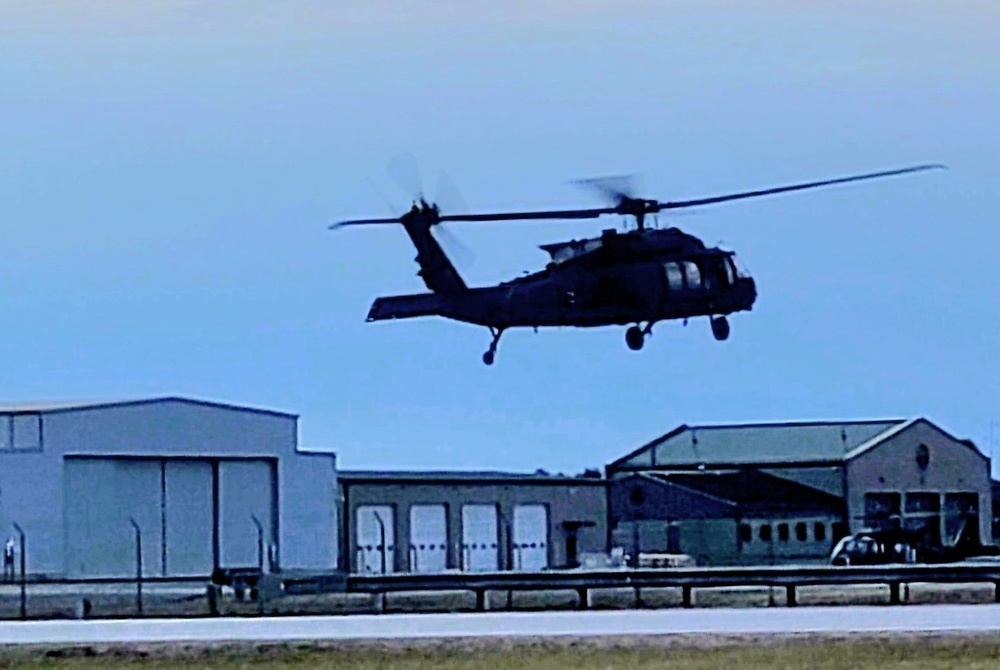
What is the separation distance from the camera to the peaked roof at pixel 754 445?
88688 mm

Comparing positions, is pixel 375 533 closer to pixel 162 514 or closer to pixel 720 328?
pixel 162 514

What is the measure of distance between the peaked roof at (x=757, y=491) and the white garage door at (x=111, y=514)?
23.3 m

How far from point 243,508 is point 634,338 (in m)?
18.9

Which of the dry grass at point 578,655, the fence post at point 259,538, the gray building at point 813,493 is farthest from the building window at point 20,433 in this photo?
the dry grass at point 578,655

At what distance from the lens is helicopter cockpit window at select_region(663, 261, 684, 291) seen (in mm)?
57062

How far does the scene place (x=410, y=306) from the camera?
195 feet

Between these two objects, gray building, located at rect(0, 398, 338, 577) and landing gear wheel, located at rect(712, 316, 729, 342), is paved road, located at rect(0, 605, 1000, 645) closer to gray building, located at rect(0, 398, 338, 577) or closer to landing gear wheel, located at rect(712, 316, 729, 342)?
landing gear wheel, located at rect(712, 316, 729, 342)

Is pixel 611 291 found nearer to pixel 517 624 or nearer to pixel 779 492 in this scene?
pixel 517 624

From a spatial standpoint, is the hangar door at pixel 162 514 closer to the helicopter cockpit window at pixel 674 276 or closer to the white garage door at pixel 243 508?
the white garage door at pixel 243 508

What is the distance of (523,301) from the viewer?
2307 inches

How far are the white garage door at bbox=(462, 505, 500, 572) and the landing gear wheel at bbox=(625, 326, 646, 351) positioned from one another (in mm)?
21900

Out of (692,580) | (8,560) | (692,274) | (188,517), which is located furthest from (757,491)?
(692,580)

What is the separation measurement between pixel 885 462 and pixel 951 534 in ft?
10.6

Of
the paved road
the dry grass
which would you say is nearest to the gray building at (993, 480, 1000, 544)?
the paved road
